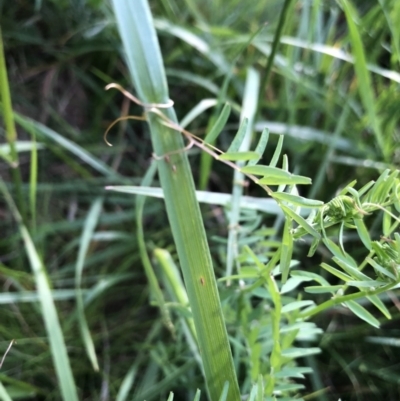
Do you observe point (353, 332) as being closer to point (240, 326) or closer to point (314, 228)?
point (240, 326)

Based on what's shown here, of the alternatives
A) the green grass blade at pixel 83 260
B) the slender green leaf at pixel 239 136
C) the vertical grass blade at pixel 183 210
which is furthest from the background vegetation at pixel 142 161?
the slender green leaf at pixel 239 136

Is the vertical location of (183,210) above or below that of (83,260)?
above

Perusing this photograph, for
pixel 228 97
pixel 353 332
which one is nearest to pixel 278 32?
pixel 228 97

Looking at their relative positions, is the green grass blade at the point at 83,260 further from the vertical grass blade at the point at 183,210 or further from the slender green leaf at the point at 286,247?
the slender green leaf at the point at 286,247

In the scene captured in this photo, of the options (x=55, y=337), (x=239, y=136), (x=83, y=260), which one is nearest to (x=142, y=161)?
(x=83, y=260)

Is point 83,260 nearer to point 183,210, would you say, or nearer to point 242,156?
point 183,210

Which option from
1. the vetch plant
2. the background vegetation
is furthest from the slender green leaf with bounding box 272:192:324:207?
the background vegetation
